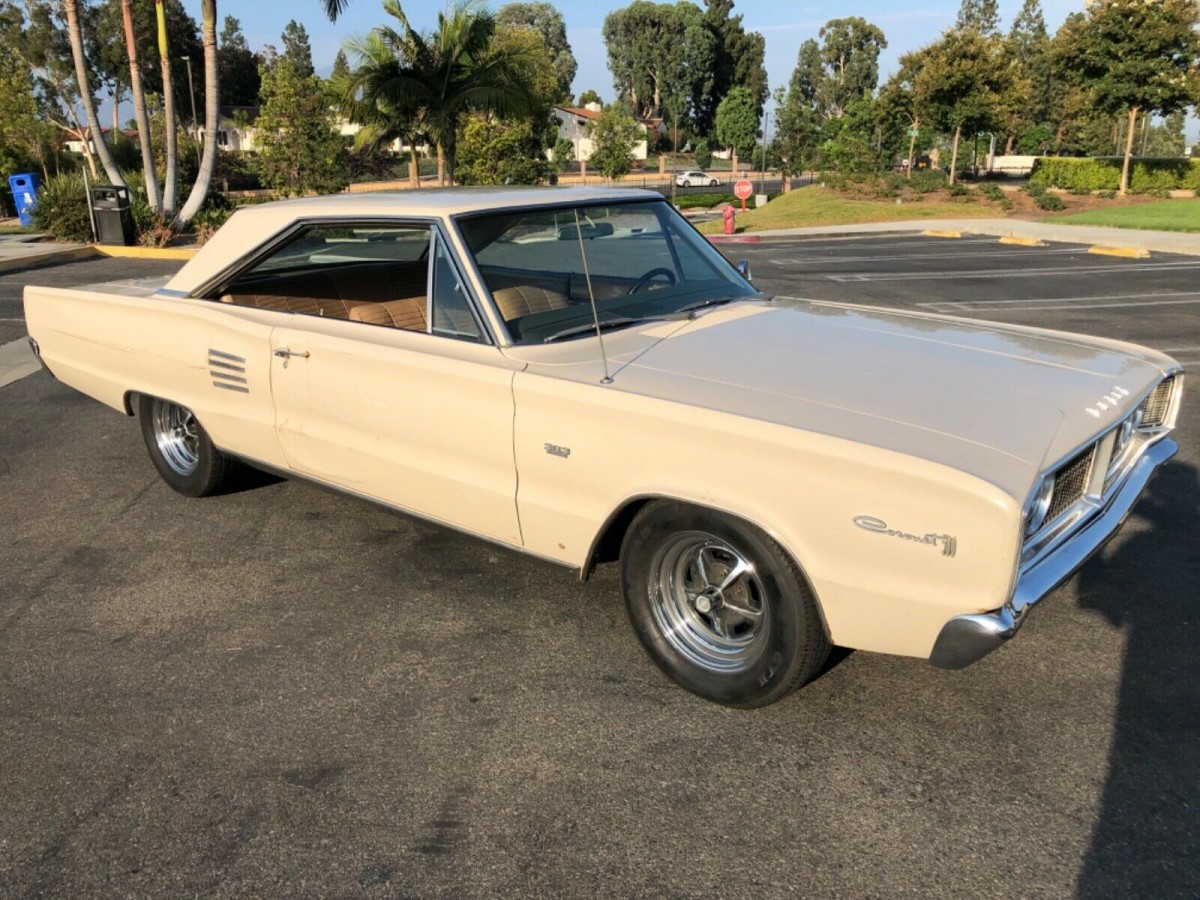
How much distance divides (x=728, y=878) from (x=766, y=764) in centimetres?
51

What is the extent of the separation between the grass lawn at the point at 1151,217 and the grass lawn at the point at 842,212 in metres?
2.72

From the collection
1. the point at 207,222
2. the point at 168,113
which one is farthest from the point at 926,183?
the point at 168,113

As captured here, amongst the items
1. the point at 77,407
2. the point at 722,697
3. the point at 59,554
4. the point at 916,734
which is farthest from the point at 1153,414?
the point at 77,407

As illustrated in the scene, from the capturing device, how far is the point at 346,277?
5191 millimetres

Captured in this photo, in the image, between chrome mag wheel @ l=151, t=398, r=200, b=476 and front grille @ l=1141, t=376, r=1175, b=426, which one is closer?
front grille @ l=1141, t=376, r=1175, b=426

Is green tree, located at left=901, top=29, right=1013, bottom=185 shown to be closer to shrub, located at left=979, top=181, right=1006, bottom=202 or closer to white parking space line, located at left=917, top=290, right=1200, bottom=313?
shrub, located at left=979, top=181, right=1006, bottom=202

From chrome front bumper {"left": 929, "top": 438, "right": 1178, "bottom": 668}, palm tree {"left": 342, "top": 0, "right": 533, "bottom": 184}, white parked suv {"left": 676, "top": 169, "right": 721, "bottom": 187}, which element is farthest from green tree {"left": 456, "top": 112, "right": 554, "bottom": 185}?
chrome front bumper {"left": 929, "top": 438, "right": 1178, "bottom": 668}

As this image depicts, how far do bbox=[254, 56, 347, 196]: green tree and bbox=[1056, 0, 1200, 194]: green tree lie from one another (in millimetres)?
25741

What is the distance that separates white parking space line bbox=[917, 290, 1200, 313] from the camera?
458 inches

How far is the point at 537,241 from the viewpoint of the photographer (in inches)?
164

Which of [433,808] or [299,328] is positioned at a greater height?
[299,328]

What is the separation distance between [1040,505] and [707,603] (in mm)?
1041

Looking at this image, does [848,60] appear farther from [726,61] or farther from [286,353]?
[286,353]

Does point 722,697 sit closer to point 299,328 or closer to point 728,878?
point 728,878
